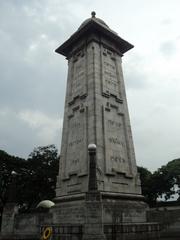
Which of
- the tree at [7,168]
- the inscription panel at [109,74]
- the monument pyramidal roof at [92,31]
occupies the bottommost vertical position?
the tree at [7,168]

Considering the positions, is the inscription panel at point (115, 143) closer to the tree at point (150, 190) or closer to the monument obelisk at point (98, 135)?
the monument obelisk at point (98, 135)

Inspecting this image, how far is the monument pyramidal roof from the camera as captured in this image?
800 inches

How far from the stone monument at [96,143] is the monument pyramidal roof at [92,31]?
0.27ft

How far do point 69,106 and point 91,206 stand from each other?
985 cm

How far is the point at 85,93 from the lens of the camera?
1792 centimetres

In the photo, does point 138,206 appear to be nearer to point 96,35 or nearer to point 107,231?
point 107,231

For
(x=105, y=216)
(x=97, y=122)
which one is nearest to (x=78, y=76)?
(x=97, y=122)

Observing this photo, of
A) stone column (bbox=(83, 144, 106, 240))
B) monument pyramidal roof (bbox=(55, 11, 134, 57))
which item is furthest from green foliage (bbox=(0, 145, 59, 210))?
stone column (bbox=(83, 144, 106, 240))

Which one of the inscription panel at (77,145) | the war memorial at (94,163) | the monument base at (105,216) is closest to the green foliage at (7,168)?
the war memorial at (94,163)

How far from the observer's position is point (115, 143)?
16.5 meters

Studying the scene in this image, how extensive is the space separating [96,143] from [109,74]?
685 cm

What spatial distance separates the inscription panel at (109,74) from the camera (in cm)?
1862

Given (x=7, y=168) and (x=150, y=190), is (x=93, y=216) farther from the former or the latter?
(x=7, y=168)

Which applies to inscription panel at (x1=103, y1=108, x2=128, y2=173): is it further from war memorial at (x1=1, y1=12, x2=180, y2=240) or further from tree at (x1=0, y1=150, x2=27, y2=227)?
tree at (x1=0, y1=150, x2=27, y2=227)
